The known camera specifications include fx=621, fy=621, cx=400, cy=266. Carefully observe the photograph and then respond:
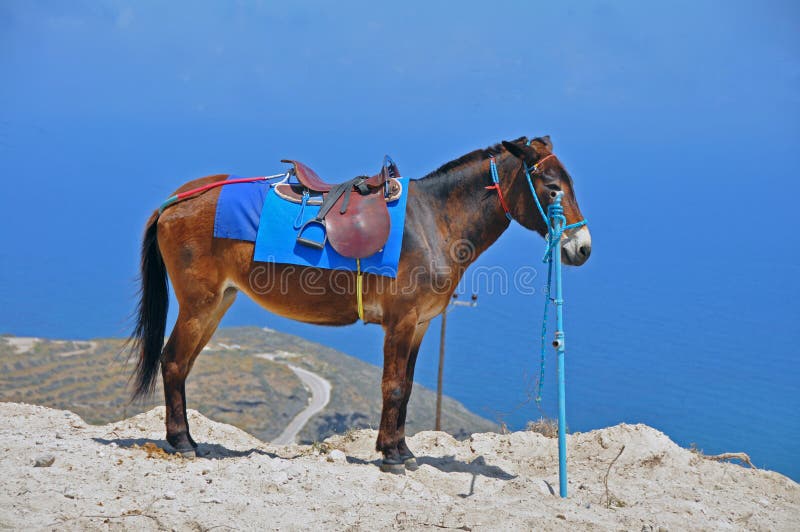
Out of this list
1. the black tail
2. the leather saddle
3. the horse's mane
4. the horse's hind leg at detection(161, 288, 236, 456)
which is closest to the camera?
the leather saddle

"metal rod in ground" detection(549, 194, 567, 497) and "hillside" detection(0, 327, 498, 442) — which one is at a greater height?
"metal rod in ground" detection(549, 194, 567, 497)

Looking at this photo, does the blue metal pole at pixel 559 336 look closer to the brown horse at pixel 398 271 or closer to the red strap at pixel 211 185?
the brown horse at pixel 398 271

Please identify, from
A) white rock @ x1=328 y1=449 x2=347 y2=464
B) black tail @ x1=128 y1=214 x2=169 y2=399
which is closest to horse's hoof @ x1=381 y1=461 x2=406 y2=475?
white rock @ x1=328 y1=449 x2=347 y2=464

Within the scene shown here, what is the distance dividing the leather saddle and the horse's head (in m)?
1.09

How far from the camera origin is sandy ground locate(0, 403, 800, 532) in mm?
4203

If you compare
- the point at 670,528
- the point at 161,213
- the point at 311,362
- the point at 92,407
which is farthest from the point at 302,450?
the point at 311,362

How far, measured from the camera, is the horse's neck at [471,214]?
569 centimetres

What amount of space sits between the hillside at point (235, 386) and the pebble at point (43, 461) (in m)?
12.0

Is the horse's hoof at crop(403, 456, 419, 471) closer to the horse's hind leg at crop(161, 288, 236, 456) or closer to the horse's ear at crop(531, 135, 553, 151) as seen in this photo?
the horse's hind leg at crop(161, 288, 236, 456)

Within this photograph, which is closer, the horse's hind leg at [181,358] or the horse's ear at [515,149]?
the horse's ear at [515,149]

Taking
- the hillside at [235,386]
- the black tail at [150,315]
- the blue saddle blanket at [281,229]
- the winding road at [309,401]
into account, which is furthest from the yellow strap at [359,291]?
the winding road at [309,401]

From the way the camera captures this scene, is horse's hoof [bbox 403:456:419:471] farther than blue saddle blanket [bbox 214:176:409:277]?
Yes

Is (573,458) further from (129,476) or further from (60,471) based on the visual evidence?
(60,471)

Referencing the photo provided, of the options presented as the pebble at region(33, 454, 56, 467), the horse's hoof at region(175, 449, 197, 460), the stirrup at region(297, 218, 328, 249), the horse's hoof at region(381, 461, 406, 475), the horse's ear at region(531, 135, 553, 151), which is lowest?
the pebble at region(33, 454, 56, 467)
